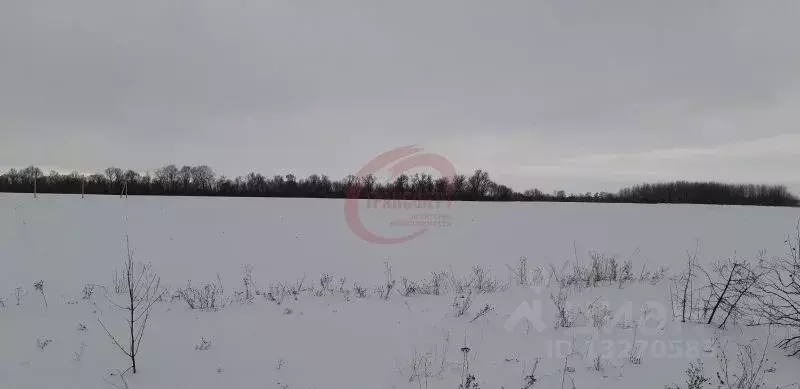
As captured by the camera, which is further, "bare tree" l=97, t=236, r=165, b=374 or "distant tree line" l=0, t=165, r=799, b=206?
"distant tree line" l=0, t=165, r=799, b=206

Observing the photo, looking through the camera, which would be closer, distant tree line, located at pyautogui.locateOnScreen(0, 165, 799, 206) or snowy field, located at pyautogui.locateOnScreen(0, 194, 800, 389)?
snowy field, located at pyautogui.locateOnScreen(0, 194, 800, 389)

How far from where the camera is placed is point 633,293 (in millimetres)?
5652

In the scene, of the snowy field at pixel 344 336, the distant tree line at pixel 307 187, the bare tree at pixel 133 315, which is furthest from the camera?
the distant tree line at pixel 307 187

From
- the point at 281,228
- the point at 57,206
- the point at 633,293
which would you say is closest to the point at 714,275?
the point at 633,293

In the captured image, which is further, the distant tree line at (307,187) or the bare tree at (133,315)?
the distant tree line at (307,187)

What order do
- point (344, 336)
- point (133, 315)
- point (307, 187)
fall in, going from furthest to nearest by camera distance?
point (307, 187), point (133, 315), point (344, 336)

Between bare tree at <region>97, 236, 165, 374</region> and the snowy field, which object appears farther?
bare tree at <region>97, 236, 165, 374</region>

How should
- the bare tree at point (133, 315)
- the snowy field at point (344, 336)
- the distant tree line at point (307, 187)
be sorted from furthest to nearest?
the distant tree line at point (307, 187) < the bare tree at point (133, 315) < the snowy field at point (344, 336)

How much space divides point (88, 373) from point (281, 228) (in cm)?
1426

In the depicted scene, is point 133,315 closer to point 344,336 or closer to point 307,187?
point 344,336

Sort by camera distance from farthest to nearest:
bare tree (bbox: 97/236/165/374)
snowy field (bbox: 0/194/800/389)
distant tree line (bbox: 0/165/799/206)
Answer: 1. distant tree line (bbox: 0/165/799/206)
2. bare tree (bbox: 97/236/165/374)
3. snowy field (bbox: 0/194/800/389)

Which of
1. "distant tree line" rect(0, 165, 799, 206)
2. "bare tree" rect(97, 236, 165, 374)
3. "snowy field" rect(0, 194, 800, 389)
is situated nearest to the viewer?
"snowy field" rect(0, 194, 800, 389)

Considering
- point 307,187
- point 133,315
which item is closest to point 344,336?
point 133,315

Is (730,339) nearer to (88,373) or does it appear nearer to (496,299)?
(496,299)
